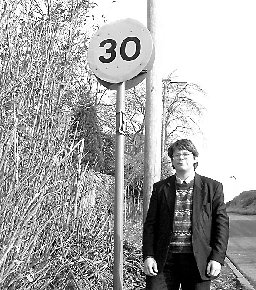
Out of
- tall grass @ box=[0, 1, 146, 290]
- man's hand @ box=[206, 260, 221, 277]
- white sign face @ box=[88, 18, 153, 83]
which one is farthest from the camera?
white sign face @ box=[88, 18, 153, 83]

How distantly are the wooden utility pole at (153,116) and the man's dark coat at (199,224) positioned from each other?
1596mm

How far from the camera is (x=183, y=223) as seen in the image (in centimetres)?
395

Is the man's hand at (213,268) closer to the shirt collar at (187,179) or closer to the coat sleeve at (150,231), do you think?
the coat sleeve at (150,231)

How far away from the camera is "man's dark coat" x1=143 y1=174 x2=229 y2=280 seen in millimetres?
3891

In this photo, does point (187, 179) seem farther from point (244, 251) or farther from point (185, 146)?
point (244, 251)

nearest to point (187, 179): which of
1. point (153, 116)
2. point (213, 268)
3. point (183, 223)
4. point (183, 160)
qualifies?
point (183, 160)

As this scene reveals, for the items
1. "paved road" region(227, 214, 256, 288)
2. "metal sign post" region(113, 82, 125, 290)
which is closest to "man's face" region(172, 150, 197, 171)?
"metal sign post" region(113, 82, 125, 290)

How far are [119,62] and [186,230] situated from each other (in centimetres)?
124

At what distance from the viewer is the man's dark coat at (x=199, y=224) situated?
389cm

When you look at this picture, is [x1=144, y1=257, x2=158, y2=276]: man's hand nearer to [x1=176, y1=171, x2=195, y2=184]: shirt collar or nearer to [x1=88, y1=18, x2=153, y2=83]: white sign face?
[x1=176, y1=171, x2=195, y2=184]: shirt collar

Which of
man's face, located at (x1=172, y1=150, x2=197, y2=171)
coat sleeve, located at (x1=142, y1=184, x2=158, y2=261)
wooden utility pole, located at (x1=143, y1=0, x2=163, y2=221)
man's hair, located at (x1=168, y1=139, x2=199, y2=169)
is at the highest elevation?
wooden utility pole, located at (x1=143, y1=0, x2=163, y2=221)

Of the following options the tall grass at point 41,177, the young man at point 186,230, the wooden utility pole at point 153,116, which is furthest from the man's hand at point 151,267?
the wooden utility pole at point 153,116

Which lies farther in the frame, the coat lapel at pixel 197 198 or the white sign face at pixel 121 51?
the white sign face at pixel 121 51

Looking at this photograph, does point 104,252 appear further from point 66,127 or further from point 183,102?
point 183,102
